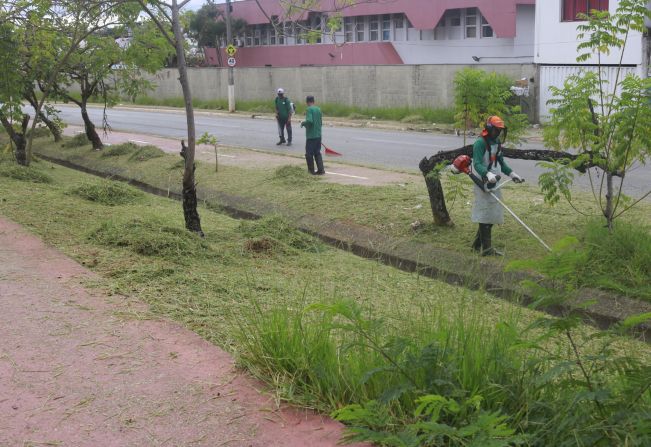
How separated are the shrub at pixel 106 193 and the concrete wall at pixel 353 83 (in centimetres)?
1714

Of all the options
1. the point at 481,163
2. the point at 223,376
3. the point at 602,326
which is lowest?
the point at 602,326

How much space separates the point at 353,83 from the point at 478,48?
860 cm

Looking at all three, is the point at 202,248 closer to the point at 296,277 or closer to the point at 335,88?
the point at 296,277

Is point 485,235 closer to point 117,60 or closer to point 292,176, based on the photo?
point 292,176

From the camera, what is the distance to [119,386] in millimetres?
4762

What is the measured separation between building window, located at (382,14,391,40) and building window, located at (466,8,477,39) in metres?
5.72

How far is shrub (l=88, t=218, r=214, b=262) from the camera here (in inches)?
322

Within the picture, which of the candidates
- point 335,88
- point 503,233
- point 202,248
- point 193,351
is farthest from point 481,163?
point 335,88

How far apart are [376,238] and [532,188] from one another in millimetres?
3693

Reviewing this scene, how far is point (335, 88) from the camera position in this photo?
36.7 meters

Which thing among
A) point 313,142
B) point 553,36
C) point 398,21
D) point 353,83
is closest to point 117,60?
point 313,142

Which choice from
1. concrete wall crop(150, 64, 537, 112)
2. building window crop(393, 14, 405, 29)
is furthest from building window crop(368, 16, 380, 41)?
concrete wall crop(150, 64, 537, 112)

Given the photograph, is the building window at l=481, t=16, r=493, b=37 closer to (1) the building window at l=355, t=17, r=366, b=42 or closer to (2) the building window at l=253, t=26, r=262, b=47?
(1) the building window at l=355, t=17, r=366, b=42

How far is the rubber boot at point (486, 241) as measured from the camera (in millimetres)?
8961
